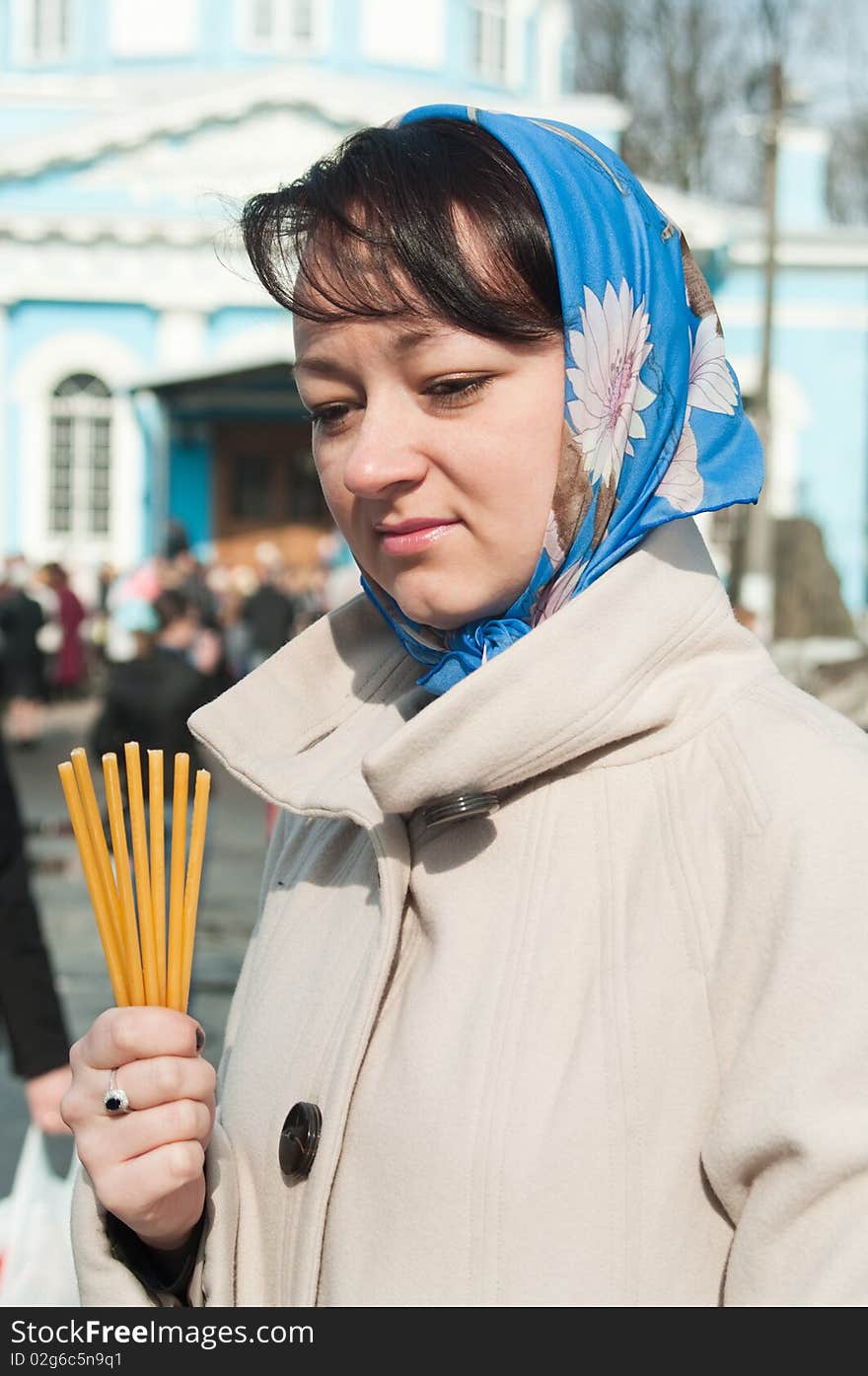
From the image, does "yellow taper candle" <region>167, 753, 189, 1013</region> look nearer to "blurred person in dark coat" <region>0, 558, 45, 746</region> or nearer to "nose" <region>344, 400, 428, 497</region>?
"nose" <region>344, 400, 428, 497</region>

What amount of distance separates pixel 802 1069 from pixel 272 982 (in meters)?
0.60

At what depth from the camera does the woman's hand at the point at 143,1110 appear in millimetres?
1580

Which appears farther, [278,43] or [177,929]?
[278,43]

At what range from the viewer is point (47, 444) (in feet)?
92.1

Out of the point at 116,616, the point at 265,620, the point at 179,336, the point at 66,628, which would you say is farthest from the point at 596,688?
the point at 179,336

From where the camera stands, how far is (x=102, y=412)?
92.0ft

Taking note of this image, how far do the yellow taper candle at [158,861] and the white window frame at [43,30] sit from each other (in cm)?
3250

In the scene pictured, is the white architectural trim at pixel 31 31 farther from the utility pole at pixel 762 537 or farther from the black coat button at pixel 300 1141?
the black coat button at pixel 300 1141

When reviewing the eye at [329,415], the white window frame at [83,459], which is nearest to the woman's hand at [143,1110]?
the eye at [329,415]

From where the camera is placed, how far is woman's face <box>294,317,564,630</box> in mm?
1626

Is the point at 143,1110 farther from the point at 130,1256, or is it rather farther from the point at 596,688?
the point at 596,688

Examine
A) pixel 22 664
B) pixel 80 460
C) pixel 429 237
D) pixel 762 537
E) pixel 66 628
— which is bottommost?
pixel 80 460

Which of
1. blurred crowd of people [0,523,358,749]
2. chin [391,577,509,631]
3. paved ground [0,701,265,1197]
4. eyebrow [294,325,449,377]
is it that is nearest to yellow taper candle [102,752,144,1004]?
chin [391,577,509,631]

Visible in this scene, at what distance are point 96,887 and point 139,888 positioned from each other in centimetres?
5
